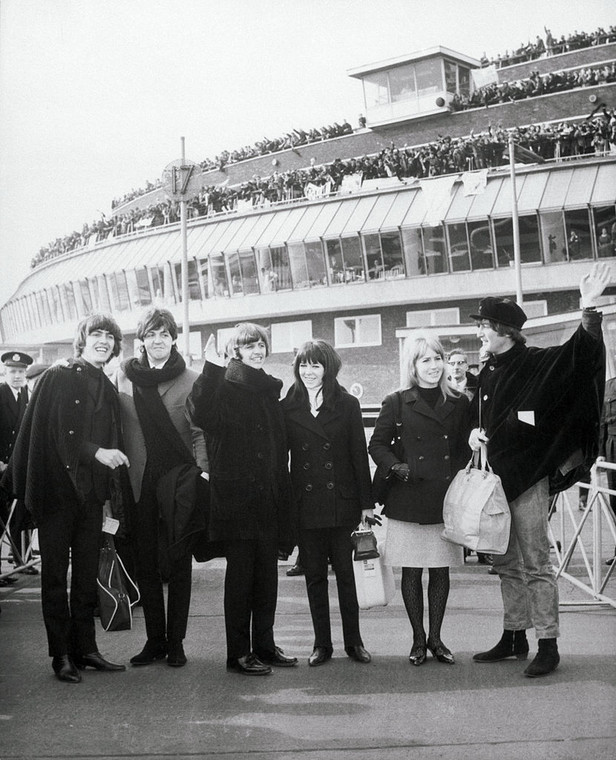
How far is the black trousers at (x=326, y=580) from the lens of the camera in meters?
4.82

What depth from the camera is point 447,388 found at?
5016mm

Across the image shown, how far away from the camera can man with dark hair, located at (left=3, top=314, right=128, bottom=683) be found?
14.9 feet

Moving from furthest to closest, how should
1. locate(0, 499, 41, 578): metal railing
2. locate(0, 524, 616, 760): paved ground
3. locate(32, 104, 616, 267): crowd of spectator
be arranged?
locate(32, 104, 616, 267): crowd of spectator
locate(0, 499, 41, 578): metal railing
locate(0, 524, 616, 760): paved ground

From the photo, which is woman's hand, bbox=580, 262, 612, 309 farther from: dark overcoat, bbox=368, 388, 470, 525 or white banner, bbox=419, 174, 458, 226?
white banner, bbox=419, 174, 458, 226

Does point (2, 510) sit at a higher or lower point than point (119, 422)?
lower

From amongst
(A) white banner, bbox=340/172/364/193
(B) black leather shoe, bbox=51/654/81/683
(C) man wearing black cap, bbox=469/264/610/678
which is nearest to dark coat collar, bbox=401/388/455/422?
(C) man wearing black cap, bbox=469/264/610/678

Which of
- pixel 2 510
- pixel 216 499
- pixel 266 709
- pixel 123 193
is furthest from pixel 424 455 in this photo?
pixel 2 510

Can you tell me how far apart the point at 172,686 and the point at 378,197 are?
32761 millimetres

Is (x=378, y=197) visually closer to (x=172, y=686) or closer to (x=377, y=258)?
(x=377, y=258)

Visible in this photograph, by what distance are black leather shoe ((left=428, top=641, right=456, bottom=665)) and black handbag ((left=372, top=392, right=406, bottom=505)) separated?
2.65 feet

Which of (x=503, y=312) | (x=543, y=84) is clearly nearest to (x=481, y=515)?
(x=503, y=312)

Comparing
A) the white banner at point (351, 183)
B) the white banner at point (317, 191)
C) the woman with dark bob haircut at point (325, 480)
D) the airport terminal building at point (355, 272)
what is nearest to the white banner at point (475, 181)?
the airport terminal building at point (355, 272)

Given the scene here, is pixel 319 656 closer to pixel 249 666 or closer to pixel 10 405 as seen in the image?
pixel 249 666

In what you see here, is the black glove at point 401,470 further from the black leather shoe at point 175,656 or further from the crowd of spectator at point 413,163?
the crowd of spectator at point 413,163
